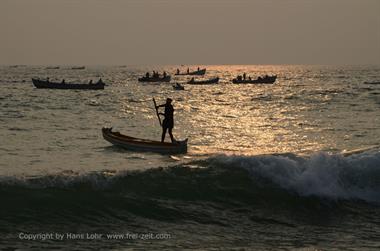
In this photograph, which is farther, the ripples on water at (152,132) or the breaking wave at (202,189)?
the ripples on water at (152,132)

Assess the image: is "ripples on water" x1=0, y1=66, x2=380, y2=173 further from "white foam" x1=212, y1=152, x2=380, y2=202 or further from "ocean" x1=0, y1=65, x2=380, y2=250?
"white foam" x1=212, y1=152, x2=380, y2=202

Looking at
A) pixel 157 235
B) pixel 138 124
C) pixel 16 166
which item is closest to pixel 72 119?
pixel 138 124

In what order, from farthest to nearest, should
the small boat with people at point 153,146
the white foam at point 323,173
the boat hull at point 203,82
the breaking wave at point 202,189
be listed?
the boat hull at point 203,82, the small boat with people at point 153,146, the white foam at point 323,173, the breaking wave at point 202,189

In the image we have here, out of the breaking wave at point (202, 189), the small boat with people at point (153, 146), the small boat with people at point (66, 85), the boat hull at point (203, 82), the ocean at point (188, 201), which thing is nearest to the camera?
the ocean at point (188, 201)

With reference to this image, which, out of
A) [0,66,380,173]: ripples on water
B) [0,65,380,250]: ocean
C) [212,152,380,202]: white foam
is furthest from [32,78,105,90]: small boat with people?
[212,152,380,202]: white foam

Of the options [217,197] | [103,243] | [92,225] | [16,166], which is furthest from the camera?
[16,166]

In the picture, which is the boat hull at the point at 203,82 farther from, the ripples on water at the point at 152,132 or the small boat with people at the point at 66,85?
the ripples on water at the point at 152,132

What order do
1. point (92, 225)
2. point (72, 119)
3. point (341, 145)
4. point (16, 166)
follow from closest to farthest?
point (92, 225) → point (16, 166) → point (341, 145) → point (72, 119)

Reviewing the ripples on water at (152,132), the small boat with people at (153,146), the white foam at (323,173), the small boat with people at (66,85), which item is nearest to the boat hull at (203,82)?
the small boat with people at (66,85)

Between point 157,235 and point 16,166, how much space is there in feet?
31.0

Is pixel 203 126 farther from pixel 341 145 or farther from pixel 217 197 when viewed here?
pixel 217 197

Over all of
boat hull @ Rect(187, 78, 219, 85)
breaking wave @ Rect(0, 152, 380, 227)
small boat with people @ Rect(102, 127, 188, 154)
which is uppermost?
breaking wave @ Rect(0, 152, 380, 227)

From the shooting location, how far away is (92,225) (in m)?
11.3

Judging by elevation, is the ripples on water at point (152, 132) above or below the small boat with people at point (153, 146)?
below
